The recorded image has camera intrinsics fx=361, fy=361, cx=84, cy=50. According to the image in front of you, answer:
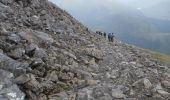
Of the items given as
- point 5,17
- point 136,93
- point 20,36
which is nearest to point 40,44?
point 20,36

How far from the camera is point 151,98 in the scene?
25.5 meters

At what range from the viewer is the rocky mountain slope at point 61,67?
944 inches

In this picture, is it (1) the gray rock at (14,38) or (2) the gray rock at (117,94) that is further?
(1) the gray rock at (14,38)

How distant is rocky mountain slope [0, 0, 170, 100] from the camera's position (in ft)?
78.7

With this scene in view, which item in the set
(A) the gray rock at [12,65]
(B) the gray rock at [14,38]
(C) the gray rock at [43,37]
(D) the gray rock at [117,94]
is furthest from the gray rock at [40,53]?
(D) the gray rock at [117,94]

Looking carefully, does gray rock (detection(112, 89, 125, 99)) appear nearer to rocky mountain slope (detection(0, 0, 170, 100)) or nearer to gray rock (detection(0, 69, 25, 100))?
rocky mountain slope (detection(0, 0, 170, 100))

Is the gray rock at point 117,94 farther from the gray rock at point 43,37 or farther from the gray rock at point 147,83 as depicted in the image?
the gray rock at point 43,37

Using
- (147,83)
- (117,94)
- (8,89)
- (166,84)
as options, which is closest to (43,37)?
(117,94)

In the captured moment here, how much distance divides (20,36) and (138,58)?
12734mm

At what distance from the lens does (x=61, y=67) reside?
2697cm

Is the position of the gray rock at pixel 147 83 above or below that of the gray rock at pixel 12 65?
below

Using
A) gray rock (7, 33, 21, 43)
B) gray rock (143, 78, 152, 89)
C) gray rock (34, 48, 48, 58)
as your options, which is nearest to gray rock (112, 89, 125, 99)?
gray rock (143, 78, 152, 89)

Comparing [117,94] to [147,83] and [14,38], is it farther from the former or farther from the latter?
[14,38]

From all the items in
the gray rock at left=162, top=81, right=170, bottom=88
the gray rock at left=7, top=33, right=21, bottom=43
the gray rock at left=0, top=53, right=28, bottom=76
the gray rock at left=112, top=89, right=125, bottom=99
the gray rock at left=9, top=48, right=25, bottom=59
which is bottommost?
the gray rock at left=112, top=89, right=125, bottom=99
